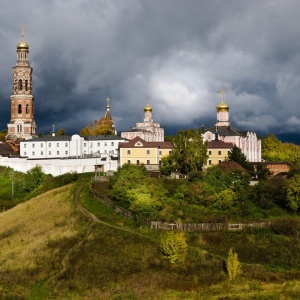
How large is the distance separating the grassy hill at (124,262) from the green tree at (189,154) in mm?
21628

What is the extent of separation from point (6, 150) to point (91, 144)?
13992 millimetres

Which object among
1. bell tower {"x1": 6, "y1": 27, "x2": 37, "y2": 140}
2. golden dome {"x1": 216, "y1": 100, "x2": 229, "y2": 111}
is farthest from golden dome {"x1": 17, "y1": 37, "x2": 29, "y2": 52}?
golden dome {"x1": 216, "y1": 100, "x2": 229, "y2": 111}

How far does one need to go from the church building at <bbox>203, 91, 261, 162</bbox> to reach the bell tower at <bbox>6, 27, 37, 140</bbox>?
34635 mm

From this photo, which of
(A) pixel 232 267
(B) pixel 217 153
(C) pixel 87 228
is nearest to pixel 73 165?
(B) pixel 217 153

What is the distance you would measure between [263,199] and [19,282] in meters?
26.9

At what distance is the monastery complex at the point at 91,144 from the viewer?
85.3 m

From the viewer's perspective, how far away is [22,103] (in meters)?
113

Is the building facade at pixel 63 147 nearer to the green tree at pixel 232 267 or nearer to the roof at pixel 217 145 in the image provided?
the roof at pixel 217 145

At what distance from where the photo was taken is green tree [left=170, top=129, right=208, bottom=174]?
74.4 metres

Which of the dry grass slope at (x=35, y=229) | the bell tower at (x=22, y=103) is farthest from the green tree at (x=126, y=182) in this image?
the bell tower at (x=22, y=103)

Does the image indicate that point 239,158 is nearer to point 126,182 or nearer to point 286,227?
point 126,182

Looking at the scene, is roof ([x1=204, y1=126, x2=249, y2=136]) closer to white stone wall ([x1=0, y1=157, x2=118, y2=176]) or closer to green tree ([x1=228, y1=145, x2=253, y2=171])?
green tree ([x1=228, y1=145, x2=253, y2=171])

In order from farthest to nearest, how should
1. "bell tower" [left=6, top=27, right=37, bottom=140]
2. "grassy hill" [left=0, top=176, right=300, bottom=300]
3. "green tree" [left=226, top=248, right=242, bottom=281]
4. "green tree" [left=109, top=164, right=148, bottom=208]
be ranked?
"bell tower" [left=6, top=27, right=37, bottom=140]
"green tree" [left=109, top=164, right=148, bottom=208]
"green tree" [left=226, top=248, right=242, bottom=281]
"grassy hill" [left=0, top=176, right=300, bottom=300]

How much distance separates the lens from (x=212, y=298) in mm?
34188
